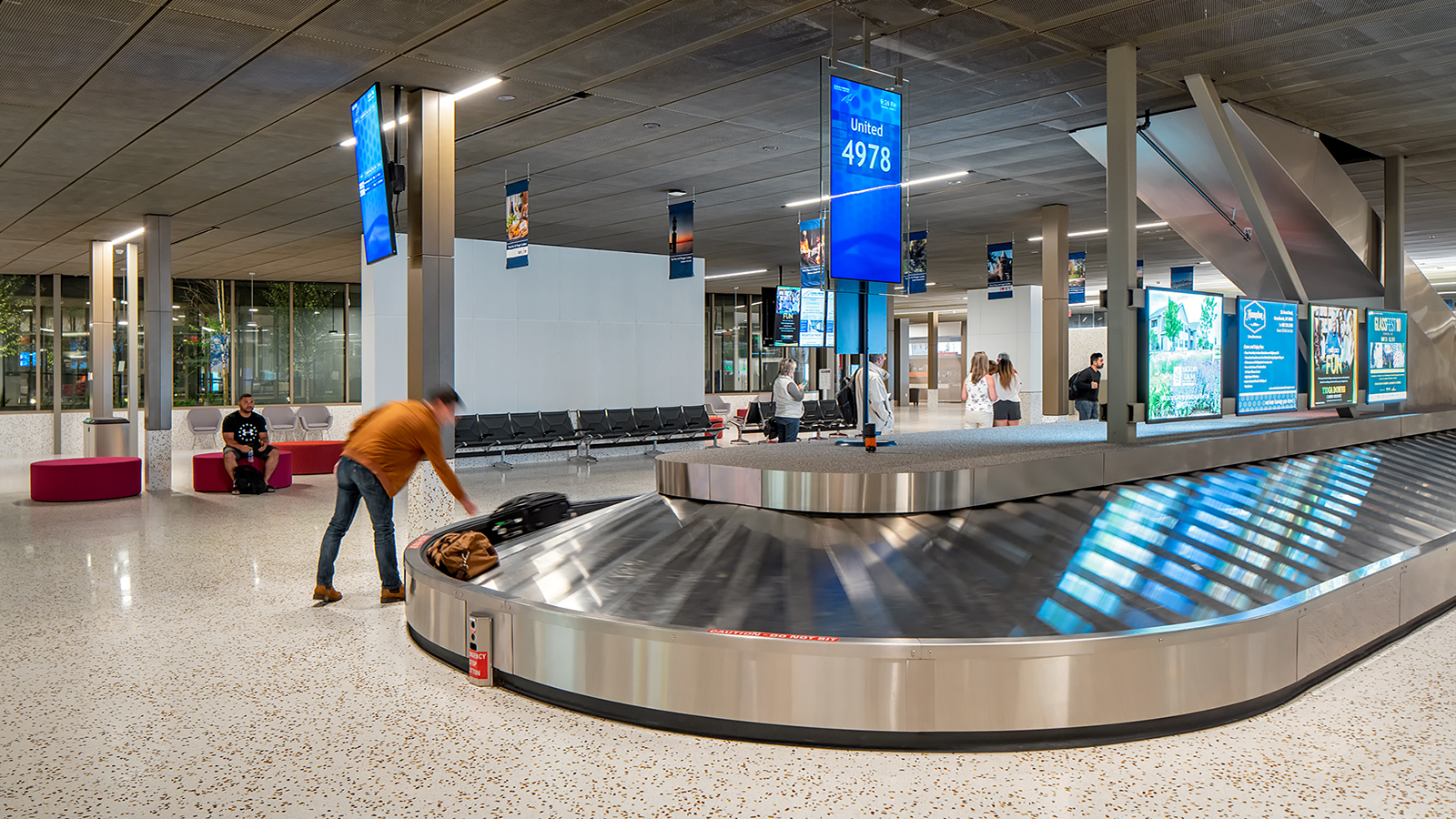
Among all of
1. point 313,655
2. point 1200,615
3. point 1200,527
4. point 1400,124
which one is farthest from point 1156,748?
point 1400,124

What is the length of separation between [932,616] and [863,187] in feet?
10.4

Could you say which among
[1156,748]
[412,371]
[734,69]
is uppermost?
[734,69]

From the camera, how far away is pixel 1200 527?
5.62 metres

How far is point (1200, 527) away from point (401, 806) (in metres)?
4.72

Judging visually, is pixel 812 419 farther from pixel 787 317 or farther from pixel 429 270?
pixel 429 270

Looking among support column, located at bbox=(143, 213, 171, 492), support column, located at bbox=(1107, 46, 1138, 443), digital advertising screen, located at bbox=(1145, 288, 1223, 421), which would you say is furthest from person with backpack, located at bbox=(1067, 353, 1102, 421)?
support column, located at bbox=(143, 213, 171, 492)

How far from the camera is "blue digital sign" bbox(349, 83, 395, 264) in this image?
7133 mm

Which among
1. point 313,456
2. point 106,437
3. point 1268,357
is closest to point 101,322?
point 106,437

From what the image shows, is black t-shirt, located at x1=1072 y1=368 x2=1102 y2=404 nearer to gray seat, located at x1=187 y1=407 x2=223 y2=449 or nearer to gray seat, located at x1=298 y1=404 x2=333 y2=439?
gray seat, located at x1=298 y1=404 x2=333 y2=439

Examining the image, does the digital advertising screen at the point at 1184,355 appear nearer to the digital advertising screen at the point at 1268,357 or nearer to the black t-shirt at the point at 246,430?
the digital advertising screen at the point at 1268,357

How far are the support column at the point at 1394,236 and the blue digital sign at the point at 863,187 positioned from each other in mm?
7541

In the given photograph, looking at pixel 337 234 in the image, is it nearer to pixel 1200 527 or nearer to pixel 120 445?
pixel 120 445

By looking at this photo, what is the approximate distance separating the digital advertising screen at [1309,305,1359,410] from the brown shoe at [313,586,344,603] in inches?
331

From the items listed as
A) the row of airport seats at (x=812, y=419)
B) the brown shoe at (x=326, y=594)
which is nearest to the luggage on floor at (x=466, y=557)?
the brown shoe at (x=326, y=594)
